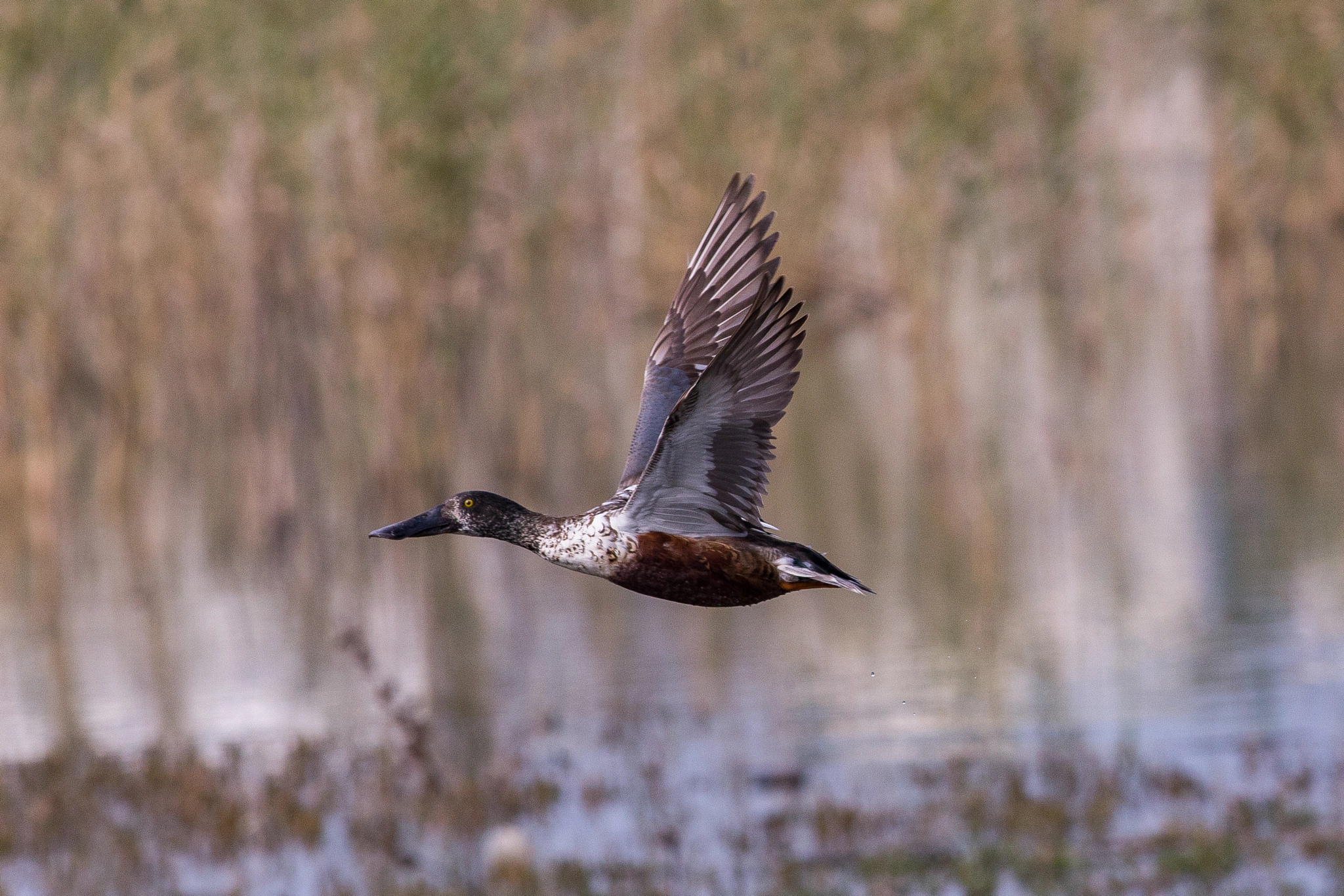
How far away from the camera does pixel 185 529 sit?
973 inches

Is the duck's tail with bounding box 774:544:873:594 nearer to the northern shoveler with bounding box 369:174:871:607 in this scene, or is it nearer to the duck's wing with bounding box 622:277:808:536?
the northern shoveler with bounding box 369:174:871:607

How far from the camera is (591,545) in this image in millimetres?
4840

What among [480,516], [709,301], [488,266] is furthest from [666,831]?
[488,266]

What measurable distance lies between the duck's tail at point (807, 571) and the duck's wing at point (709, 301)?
0.96m

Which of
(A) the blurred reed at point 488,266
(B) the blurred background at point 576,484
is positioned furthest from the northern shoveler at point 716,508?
(A) the blurred reed at point 488,266

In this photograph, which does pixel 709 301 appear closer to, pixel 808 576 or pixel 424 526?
pixel 424 526

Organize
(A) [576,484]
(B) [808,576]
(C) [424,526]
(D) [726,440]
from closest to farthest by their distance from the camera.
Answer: (B) [808,576], (D) [726,440], (C) [424,526], (A) [576,484]

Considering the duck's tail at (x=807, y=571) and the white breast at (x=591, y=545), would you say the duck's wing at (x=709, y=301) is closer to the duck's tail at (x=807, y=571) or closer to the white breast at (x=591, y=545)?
the white breast at (x=591, y=545)

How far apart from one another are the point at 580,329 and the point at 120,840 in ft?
54.7

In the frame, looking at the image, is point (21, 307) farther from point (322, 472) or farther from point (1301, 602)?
point (1301, 602)

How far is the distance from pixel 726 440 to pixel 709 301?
1.26m

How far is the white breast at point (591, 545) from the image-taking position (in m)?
4.79

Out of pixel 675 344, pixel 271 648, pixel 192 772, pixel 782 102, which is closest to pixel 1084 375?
pixel 782 102

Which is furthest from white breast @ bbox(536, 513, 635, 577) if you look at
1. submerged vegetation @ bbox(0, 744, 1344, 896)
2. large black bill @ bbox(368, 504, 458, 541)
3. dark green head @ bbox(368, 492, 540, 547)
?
submerged vegetation @ bbox(0, 744, 1344, 896)
